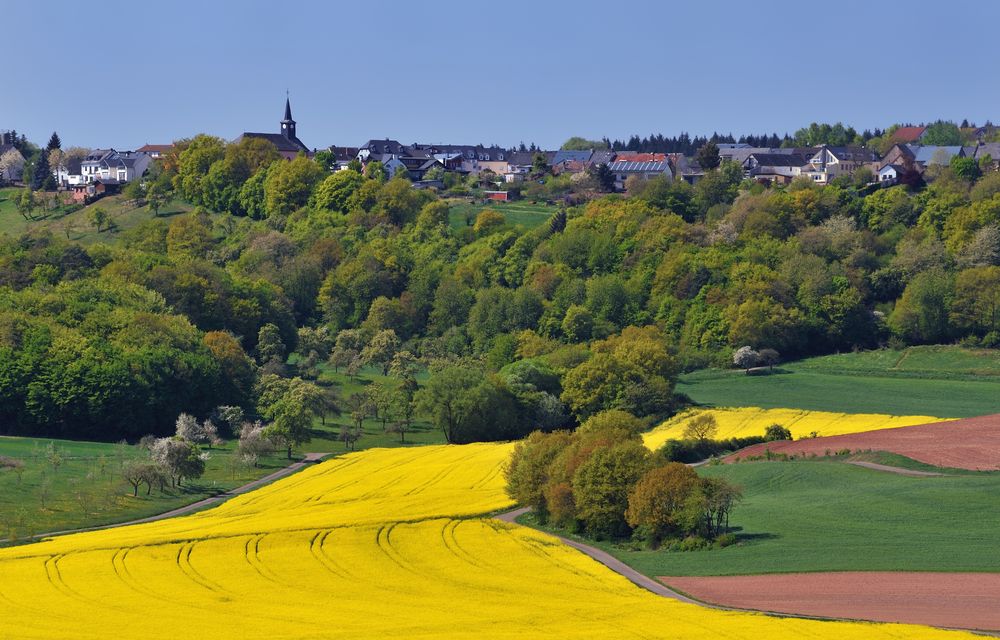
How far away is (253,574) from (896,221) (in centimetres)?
10491

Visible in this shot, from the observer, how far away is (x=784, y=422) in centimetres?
9519

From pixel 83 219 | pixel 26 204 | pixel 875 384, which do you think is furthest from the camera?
pixel 26 204

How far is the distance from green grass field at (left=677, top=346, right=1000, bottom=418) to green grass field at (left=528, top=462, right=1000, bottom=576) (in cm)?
2616

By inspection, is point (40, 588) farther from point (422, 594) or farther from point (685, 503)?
point (685, 503)

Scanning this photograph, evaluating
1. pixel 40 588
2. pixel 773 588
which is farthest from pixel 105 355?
pixel 773 588

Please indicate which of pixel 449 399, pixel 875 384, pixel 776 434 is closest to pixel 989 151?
pixel 875 384

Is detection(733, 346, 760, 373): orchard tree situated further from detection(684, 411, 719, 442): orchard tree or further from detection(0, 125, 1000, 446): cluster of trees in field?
detection(684, 411, 719, 442): orchard tree

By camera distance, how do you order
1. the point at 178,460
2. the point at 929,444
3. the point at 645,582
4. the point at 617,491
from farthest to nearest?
the point at 178,460 < the point at 929,444 < the point at 617,491 < the point at 645,582

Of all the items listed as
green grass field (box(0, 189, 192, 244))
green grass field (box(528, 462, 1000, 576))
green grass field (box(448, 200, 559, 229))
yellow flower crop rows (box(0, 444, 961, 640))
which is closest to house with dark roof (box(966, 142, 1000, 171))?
green grass field (box(448, 200, 559, 229))

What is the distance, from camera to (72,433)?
102 m

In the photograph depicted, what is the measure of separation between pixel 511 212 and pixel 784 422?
3151 inches

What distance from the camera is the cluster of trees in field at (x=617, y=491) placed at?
63125 millimetres

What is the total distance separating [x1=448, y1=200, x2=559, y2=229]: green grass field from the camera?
165750mm

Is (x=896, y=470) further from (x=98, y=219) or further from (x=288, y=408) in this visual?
(x=98, y=219)
